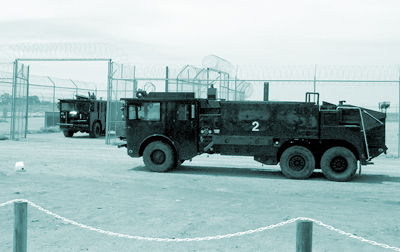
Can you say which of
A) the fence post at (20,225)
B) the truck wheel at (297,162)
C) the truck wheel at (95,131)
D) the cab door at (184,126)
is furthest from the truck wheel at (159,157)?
the truck wheel at (95,131)

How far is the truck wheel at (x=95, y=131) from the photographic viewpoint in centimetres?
2518

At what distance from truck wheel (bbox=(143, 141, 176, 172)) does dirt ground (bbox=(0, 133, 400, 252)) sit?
266 mm

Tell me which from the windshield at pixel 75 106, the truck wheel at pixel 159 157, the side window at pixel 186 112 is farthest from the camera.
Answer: the windshield at pixel 75 106

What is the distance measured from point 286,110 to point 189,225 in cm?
543

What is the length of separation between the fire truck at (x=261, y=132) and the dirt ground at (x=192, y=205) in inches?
19.7

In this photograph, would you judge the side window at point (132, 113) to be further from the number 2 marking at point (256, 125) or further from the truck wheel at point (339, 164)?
the truck wheel at point (339, 164)

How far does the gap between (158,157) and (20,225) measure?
779 centimetres

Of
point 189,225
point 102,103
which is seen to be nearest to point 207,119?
point 189,225

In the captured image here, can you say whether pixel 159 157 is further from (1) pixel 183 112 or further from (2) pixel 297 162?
(2) pixel 297 162

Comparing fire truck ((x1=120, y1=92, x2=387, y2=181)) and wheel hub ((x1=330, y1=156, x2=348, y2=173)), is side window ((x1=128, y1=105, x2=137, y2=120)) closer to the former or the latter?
fire truck ((x1=120, y1=92, x2=387, y2=181))

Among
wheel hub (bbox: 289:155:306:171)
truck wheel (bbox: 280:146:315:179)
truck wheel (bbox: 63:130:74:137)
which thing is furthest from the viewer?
truck wheel (bbox: 63:130:74:137)

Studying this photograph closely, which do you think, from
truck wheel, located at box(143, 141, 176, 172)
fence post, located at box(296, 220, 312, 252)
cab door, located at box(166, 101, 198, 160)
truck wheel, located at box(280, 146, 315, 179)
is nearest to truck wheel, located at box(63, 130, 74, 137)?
truck wheel, located at box(143, 141, 176, 172)

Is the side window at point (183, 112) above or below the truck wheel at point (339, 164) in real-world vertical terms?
above

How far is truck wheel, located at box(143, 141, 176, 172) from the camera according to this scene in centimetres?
1193
